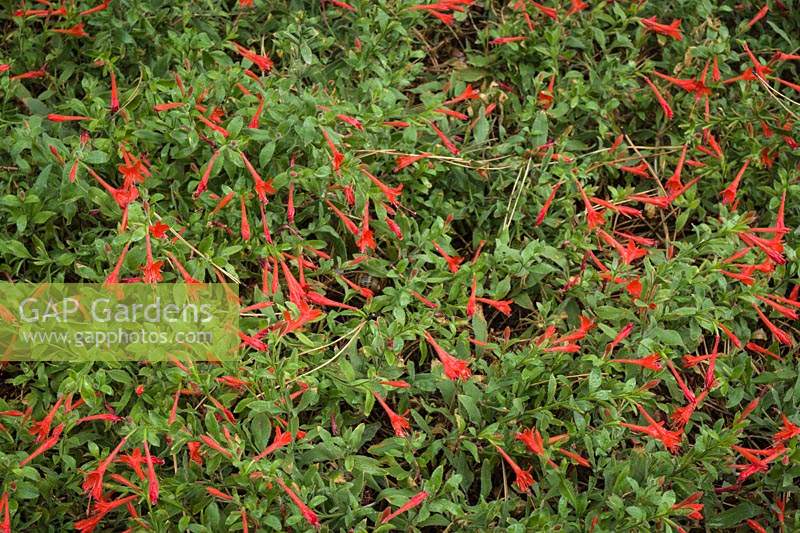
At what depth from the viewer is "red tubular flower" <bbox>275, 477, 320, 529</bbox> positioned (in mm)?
2488

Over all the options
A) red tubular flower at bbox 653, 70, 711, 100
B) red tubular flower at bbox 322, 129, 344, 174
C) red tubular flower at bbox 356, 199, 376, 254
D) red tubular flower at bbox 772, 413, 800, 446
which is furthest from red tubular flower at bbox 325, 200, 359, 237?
red tubular flower at bbox 772, 413, 800, 446

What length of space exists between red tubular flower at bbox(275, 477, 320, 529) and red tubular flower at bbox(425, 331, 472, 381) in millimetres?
611

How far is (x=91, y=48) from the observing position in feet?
11.2

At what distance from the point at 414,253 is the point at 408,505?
0.94 m

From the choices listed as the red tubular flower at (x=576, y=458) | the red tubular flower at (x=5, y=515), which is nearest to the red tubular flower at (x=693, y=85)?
the red tubular flower at (x=576, y=458)

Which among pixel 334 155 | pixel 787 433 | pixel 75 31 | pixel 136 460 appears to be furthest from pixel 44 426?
pixel 787 433

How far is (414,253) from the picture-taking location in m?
3.19

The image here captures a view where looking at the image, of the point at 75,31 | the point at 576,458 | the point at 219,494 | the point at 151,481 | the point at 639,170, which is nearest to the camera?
the point at 151,481

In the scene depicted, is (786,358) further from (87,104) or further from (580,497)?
(87,104)

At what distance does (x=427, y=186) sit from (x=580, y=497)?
1216 mm

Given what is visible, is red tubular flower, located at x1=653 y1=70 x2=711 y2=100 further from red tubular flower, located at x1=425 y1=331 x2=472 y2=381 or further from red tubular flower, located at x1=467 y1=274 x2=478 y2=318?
red tubular flower, located at x1=425 y1=331 x2=472 y2=381

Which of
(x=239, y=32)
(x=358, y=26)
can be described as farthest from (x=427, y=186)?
(x=239, y=32)

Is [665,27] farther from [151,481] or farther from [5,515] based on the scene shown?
[5,515]

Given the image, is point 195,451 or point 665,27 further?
point 665,27
